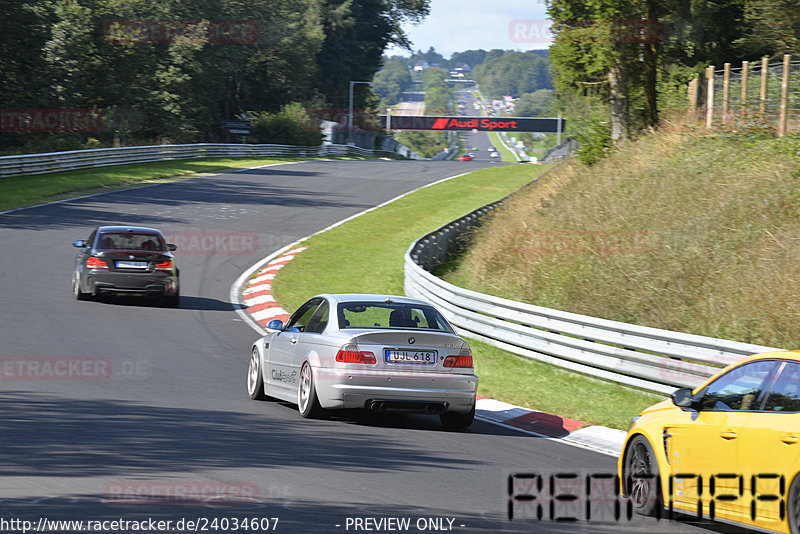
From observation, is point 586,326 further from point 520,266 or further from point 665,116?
point 665,116

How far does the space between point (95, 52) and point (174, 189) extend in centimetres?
2358

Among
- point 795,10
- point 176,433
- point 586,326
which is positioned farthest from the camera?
point 795,10

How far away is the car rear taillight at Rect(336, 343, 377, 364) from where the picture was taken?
10.5 metres

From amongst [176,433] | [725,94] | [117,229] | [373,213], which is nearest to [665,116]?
[725,94]

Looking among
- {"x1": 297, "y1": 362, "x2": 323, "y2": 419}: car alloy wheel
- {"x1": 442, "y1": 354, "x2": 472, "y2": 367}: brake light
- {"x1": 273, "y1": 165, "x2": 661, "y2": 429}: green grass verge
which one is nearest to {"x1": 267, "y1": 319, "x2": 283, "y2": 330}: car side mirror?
{"x1": 297, "y1": 362, "x2": 323, "y2": 419}: car alloy wheel

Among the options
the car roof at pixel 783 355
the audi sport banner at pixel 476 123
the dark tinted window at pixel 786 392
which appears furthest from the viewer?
the audi sport banner at pixel 476 123

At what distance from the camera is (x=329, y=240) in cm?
3097

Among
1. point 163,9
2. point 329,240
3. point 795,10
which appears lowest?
point 329,240

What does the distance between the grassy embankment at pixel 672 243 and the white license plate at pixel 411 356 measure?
6.03 m

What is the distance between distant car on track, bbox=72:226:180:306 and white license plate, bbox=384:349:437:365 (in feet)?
32.2

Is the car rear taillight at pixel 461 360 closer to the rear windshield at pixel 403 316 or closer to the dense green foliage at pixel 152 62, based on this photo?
the rear windshield at pixel 403 316

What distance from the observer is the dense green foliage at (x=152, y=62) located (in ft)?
177

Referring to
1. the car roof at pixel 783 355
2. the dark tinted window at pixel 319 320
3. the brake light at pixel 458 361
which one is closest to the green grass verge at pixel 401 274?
the brake light at pixel 458 361

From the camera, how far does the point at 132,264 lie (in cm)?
1922
